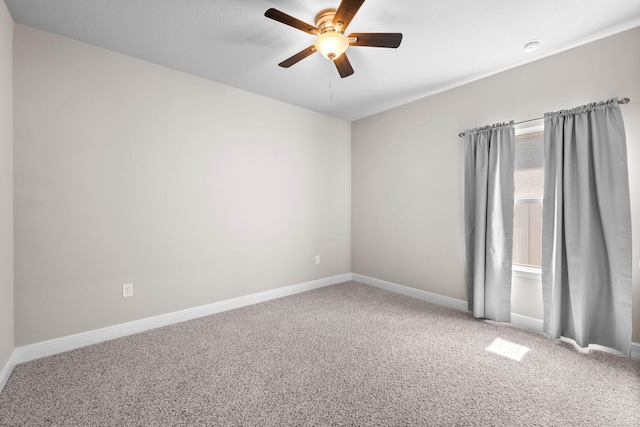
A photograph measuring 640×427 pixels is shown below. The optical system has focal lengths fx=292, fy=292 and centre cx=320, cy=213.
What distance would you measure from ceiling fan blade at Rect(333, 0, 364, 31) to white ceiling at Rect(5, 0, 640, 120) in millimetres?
249

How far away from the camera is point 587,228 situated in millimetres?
2420

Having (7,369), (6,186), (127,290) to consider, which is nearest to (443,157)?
(127,290)

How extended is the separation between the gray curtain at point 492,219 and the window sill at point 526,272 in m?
0.10

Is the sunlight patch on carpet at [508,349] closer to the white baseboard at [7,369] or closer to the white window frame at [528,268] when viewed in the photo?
the white window frame at [528,268]

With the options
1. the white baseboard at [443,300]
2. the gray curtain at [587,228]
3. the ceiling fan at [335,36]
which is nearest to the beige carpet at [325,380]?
the white baseboard at [443,300]

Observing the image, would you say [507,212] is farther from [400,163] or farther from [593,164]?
[400,163]

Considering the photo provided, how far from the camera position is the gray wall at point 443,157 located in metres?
2.35

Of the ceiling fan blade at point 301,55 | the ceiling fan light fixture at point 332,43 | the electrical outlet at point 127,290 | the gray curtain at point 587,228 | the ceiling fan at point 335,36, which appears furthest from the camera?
the electrical outlet at point 127,290

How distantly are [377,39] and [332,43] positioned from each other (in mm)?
317

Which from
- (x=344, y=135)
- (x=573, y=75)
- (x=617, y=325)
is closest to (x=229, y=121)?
(x=344, y=135)

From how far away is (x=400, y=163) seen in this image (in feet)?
13.2

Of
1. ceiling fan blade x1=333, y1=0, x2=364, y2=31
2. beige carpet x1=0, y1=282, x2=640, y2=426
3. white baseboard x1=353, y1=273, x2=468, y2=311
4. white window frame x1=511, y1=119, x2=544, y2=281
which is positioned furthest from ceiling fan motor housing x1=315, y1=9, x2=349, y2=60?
white baseboard x1=353, y1=273, x2=468, y2=311

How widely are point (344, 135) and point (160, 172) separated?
280 cm

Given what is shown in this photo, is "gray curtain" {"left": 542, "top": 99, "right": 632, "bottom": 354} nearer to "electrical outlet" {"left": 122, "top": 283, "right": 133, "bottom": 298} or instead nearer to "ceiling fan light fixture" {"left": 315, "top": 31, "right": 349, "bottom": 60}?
"ceiling fan light fixture" {"left": 315, "top": 31, "right": 349, "bottom": 60}
